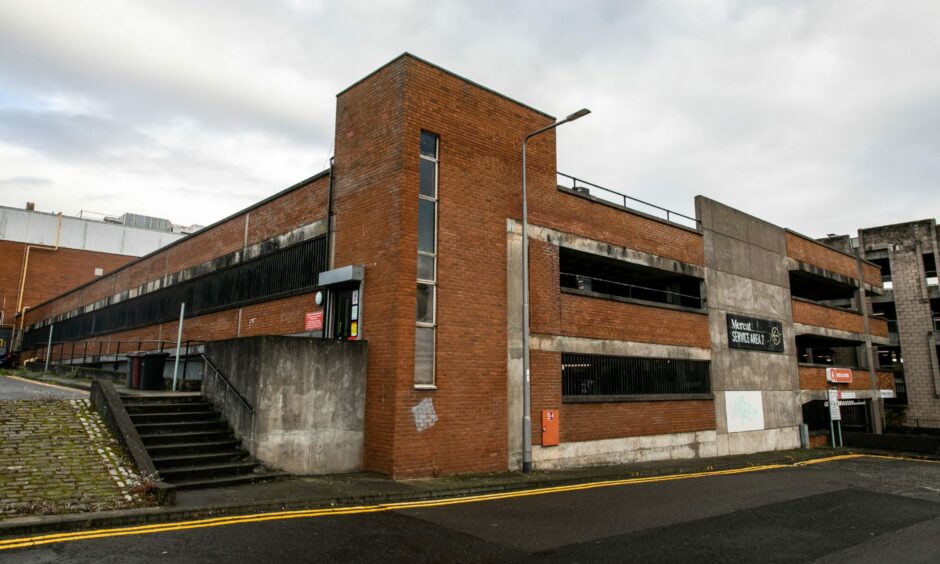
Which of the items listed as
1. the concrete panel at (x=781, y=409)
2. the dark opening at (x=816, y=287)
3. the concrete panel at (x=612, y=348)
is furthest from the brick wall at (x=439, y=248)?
the dark opening at (x=816, y=287)

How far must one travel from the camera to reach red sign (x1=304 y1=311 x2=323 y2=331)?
15953 mm

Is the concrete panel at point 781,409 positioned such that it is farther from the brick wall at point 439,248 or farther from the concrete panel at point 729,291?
the brick wall at point 439,248

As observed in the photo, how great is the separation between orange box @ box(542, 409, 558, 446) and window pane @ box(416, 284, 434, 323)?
4467mm

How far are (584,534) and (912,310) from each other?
141 feet

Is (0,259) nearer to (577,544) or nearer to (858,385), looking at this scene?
(577,544)

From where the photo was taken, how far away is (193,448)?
11.9m

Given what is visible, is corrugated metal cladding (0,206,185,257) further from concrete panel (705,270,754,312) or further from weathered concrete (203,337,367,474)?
concrete panel (705,270,754,312)

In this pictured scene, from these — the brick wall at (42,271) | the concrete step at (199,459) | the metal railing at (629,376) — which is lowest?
the concrete step at (199,459)

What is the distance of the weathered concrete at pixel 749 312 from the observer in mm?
22609

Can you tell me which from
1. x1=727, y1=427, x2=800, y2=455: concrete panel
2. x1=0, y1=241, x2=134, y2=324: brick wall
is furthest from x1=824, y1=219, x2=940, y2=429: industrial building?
x1=0, y1=241, x2=134, y2=324: brick wall

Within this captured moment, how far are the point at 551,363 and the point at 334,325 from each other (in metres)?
6.13

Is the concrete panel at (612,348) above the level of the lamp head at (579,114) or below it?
below

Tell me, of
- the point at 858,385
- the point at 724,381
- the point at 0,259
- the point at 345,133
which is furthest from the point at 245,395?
the point at 0,259

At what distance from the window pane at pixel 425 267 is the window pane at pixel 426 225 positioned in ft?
0.60
